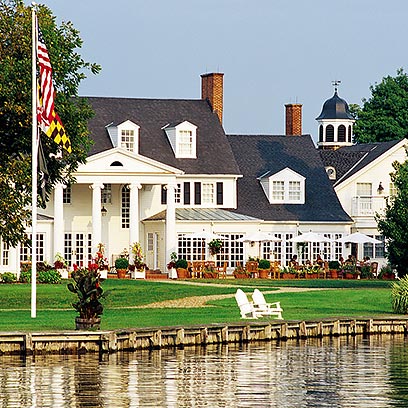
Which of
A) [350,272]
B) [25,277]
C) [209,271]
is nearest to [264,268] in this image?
[209,271]

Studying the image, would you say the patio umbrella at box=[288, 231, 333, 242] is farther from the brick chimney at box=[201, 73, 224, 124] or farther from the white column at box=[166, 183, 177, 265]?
the brick chimney at box=[201, 73, 224, 124]

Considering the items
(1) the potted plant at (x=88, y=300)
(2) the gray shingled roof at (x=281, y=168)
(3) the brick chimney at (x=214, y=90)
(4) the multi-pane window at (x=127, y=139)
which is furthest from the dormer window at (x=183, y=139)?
(1) the potted plant at (x=88, y=300)

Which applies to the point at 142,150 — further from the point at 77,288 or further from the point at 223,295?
the point at 77,288

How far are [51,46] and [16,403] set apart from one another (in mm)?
24202

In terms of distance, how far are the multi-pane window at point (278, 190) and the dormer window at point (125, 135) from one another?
8161 mm

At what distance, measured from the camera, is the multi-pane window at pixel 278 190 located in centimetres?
7468

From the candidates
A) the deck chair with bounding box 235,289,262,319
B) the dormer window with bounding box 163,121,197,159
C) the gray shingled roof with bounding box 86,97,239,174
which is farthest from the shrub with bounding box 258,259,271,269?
the deck chair with bounding box 235,289,262,319

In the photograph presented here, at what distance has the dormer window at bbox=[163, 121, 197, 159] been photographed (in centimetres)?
7250

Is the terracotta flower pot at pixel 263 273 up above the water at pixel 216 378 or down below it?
above

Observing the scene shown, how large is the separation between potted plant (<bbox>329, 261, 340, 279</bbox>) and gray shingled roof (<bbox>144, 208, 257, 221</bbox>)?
452cm

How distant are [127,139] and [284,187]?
366 inches

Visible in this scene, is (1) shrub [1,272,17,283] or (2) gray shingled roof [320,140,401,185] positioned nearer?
(1) shrub [1,272,17,283]

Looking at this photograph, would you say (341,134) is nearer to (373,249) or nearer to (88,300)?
(373,249)

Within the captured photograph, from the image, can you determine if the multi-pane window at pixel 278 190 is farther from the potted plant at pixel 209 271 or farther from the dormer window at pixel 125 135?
the potted plant at pixel 209 271
